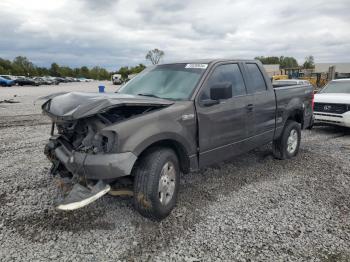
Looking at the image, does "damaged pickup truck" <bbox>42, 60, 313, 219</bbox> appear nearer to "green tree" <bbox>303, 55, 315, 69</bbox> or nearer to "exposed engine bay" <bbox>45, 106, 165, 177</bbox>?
"exposed engine bay" <bbox>45, 106, 165, 177</bbox>

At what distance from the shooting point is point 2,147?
711cm

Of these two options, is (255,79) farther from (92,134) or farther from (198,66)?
(92,134)

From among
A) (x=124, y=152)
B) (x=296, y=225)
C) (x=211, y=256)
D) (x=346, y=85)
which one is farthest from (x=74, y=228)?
(x=346, y=85)

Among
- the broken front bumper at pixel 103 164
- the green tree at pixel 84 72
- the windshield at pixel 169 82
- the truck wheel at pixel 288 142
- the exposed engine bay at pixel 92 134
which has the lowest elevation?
the truck wheel at pixel 288 142

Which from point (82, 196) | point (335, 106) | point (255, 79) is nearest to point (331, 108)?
point (335, 106)

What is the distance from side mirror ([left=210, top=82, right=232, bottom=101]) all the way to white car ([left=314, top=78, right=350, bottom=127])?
610 cm

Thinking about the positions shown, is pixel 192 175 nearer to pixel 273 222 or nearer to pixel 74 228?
pixel 273 222

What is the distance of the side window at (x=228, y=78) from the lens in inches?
169

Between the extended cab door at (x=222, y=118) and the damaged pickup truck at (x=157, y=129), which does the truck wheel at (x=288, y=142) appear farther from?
the extended cab door at (x=222, y=118)

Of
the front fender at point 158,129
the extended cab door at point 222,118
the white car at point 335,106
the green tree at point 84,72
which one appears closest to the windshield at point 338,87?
the white car at point 335,106

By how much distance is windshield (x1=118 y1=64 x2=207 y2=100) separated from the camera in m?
4.27

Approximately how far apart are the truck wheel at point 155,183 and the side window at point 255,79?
221 centimetres

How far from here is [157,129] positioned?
3.53 metres

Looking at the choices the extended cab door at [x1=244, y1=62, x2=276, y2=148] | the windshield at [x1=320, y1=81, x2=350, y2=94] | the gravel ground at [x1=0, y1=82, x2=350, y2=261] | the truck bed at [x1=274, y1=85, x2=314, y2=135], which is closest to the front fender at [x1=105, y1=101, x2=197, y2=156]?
the gravel ground at [x1=0, y1=82, x2=350, y2=261]
